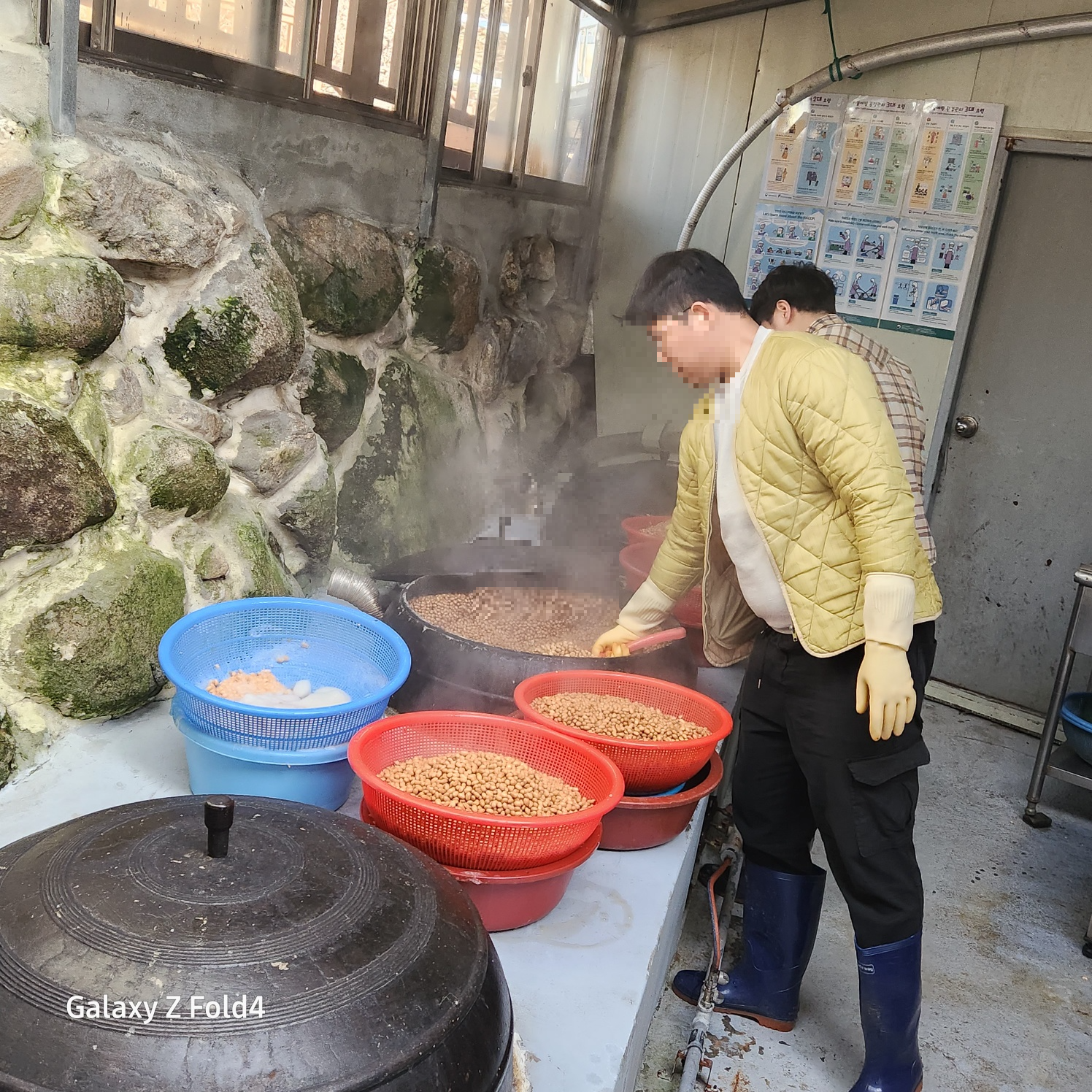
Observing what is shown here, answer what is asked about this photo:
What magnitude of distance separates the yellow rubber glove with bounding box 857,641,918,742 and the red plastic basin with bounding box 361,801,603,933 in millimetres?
681

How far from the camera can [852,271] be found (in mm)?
5250

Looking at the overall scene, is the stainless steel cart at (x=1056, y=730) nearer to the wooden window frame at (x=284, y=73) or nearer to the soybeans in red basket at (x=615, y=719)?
the soybeans in red basket at (x=615, y=719)

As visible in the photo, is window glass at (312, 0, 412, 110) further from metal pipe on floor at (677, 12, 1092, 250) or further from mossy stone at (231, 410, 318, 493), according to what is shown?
metal pipe on floor at (677, 12, 1092, 250)

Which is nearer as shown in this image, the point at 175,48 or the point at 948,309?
the point at 175,48

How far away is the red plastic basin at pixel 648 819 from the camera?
8.39 feet

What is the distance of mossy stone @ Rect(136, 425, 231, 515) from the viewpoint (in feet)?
9.24

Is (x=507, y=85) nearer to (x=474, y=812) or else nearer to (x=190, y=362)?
(x=190, y=362)

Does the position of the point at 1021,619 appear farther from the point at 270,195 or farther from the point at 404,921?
the point at 404,921

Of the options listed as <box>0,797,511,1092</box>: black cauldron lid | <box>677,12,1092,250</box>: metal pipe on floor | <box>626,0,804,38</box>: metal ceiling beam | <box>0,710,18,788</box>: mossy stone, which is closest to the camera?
<box>0,797,511,1092</box>: black cauldron lid

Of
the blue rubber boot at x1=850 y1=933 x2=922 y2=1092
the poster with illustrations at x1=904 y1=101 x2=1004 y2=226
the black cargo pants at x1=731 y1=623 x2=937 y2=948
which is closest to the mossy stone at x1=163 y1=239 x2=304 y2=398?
the black cargo pants at x1=731 y1=623 x2=937 y2=948

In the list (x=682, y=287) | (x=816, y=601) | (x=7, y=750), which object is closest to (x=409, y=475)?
(x=7, y=750)

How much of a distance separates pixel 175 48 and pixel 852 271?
11.9ft

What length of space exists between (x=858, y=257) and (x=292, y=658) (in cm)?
385

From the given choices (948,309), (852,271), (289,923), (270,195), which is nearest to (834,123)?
(852,271)
